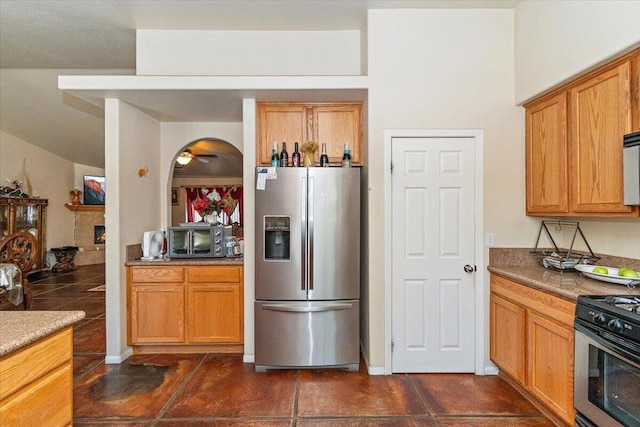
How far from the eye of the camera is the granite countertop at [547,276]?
203cm

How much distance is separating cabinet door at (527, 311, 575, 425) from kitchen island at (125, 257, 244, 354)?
236cm

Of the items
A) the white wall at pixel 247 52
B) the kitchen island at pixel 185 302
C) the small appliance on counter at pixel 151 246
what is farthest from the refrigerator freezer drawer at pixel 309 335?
the white wall at pixel 247 52

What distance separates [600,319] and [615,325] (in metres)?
0.08

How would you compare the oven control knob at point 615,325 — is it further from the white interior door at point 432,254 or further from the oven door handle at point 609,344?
the white interior door at point 432,254

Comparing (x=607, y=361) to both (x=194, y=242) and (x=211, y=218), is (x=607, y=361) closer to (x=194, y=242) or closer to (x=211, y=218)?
(x=194, y=242)

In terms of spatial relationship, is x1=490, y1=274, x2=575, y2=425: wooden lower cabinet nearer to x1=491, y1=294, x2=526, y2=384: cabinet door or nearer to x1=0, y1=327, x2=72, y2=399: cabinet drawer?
x1=491, y1=294, x2=526, y2=384: cabinet door

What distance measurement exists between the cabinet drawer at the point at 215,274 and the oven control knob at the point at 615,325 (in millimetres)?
2714

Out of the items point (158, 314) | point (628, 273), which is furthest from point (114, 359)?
point (628, 273)

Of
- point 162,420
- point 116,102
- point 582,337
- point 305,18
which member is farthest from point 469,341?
point 116,102

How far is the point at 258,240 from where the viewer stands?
3.00m

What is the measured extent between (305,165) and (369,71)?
0.95m

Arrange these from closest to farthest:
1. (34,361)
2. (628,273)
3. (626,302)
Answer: (34,361) → (626,302) → (628,273)

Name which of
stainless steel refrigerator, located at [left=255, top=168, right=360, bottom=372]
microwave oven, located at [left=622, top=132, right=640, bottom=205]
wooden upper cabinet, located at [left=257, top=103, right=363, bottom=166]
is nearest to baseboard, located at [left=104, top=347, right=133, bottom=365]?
stainless steel refrigerator, located at [left=255, top=168, right=360, bottom=372]

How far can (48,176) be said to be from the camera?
755 centimetres
